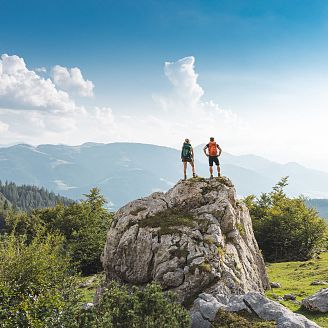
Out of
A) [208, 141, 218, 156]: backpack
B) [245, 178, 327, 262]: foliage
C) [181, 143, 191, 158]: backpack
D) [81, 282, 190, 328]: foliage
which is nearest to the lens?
[81, 282, 190, 328]: foliage

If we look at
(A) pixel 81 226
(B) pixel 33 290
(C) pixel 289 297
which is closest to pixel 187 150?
(C) pixel 289 297

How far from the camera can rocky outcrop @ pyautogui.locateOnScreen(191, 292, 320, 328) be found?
18603 millimetres

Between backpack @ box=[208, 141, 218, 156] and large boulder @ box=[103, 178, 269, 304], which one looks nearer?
large boulder @ box=[103, 178, 269, 304]

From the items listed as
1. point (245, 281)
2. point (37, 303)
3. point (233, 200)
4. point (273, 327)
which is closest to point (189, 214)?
point (233, 200)

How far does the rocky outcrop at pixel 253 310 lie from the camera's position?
18603mm

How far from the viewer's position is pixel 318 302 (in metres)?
25.8

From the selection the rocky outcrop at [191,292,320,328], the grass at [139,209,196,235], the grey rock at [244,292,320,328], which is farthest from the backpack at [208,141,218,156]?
the grey rock at [244,292,320,328]

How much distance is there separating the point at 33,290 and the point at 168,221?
37.4 feet

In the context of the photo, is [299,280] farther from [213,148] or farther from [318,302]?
[213,148]

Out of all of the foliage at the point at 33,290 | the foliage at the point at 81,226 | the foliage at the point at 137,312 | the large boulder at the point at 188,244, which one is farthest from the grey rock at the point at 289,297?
the foliage at the point at 81,226

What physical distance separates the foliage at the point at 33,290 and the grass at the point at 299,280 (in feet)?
56.8

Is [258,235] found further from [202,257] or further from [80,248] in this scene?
[202,257]

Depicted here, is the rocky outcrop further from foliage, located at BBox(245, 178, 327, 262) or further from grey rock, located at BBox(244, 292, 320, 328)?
foliage, located at BBox(245, 178, 327, 262)

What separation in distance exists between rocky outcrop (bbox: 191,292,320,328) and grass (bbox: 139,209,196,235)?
23.8ft
